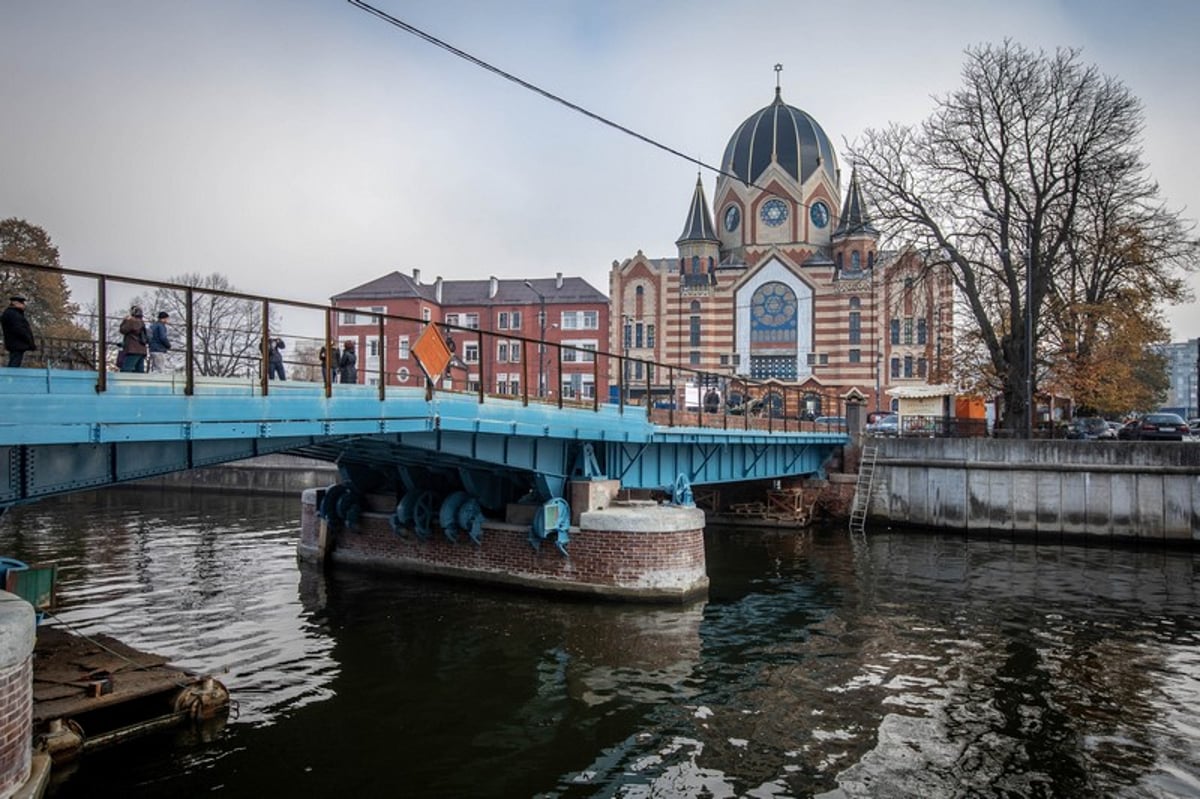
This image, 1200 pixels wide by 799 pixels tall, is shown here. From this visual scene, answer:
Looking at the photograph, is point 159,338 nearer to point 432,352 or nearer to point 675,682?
point 432,352

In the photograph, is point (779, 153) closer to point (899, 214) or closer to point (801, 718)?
point (899, 214)

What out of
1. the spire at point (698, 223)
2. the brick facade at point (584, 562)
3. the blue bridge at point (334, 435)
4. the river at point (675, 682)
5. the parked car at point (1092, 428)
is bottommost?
the river at point (675, 682)

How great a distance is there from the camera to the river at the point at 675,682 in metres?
9.49

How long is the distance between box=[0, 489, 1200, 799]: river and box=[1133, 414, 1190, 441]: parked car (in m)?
13.8

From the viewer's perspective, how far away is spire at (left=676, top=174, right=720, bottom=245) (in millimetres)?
65625

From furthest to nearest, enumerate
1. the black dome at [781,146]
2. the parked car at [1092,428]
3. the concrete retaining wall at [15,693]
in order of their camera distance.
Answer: the black dome at [781,146]
the parked car at [1092,428]
the concrete retaining wall at [15,693]

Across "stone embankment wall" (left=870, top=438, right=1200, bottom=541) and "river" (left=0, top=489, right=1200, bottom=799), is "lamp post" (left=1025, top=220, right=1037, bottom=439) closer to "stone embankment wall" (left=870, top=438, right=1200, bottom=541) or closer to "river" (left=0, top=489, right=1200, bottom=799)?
"stone embankment wall" (left=870, top=438, right=1200, bottom=541)

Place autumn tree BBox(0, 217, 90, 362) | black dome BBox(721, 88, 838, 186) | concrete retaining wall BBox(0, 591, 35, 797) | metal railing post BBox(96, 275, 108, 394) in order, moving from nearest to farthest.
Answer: concrete retaining wall BBox(0, 591, 35, 797) < metal railing post BBox(96, 275, 108, 394) < autumn tree BBox(0, 217, 90, 362) < black dome BBox(721, 88, 838, 186)

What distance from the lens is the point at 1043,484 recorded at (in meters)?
29.2

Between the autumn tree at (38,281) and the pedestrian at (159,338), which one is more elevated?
the autumn tree at (38,281)

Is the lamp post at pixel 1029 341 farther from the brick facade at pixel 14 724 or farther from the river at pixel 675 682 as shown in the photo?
the brick facade at pixel 14 724

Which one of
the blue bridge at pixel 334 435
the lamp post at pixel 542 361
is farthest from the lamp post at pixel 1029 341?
the lamp post at pixel 542 361

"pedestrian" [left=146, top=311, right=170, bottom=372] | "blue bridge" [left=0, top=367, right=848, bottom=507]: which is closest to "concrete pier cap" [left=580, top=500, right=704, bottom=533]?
"blue bridge" [left=0, top=367, right=848, bottom=507]

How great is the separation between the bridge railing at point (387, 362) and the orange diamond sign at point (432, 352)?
10 centimetres
